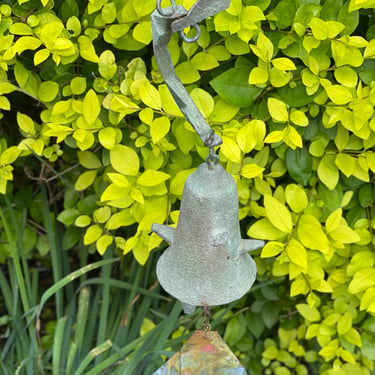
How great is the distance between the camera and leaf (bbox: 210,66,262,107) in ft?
3.65

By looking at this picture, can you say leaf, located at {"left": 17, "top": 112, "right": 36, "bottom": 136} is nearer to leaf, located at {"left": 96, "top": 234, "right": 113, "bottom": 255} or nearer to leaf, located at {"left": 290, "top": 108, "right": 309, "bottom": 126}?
leaf, located at {"left": 96, "top": 234, "right": 113, "bottom": 255}

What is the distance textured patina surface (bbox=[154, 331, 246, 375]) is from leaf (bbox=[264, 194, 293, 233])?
30 cm

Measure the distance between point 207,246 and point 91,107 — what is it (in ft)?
1.60

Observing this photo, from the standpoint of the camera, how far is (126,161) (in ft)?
3.79

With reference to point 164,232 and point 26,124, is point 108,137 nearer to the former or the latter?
point 26,124

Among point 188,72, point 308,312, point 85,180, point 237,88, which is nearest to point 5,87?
point 85,180

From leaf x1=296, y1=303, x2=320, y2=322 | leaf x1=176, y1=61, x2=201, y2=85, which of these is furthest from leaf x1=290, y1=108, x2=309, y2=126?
leaf x1=296, y1=303, x2=320, y2=322

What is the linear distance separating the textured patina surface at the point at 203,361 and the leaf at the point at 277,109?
474mm

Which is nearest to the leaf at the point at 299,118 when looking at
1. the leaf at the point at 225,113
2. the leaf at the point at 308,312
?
the leaf at the point at 225,113

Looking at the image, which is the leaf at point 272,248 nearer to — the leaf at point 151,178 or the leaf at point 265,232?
the leaf at point 265,232

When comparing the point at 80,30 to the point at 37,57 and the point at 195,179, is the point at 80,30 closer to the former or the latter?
the point at 37,57

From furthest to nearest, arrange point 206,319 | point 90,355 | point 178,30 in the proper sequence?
point 90,355 < point 206,319 < point 178,30

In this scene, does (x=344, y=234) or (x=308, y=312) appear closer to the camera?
(x=344, y=234)

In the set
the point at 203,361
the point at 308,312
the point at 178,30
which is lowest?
the point at 308,312
